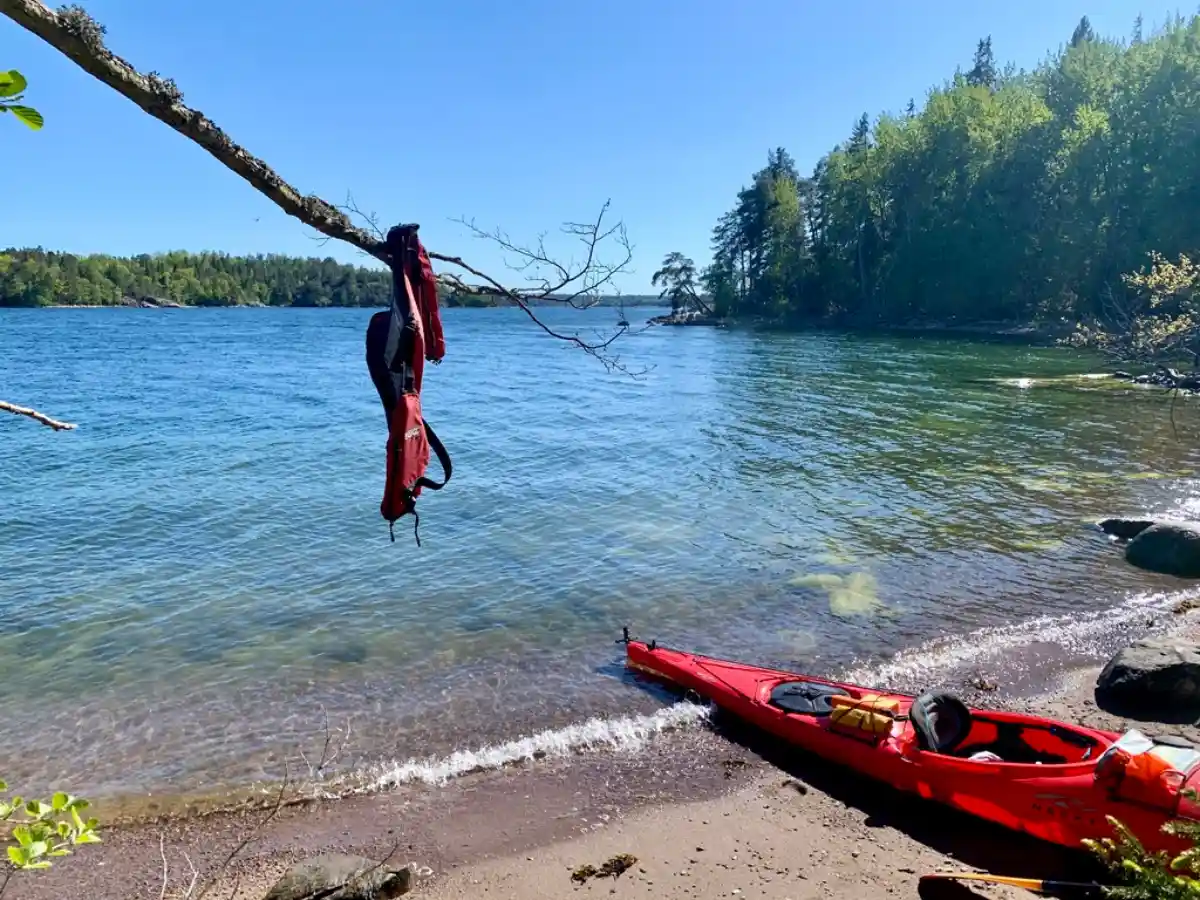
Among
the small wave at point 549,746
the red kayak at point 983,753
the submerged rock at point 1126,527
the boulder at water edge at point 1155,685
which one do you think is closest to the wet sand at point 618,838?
the small wave at point 549,746

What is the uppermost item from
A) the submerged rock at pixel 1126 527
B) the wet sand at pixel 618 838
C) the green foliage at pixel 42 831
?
the green foliage at pixel 42 831

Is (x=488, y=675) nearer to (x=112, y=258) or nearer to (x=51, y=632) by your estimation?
(x=51, y=632)

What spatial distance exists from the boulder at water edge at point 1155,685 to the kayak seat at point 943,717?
2166 millimetres

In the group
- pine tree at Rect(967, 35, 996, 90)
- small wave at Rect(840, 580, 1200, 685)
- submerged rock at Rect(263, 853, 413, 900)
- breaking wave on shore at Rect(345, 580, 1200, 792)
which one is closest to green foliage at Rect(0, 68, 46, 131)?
submerged rock at Rect(263, 853, 413, 900)

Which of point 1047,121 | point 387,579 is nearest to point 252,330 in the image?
point 1047,121

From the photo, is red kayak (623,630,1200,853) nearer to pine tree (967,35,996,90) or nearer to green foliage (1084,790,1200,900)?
green foliage (1084,790,1200,900)

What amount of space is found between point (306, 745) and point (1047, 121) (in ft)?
193

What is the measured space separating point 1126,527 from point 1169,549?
1.19 meters

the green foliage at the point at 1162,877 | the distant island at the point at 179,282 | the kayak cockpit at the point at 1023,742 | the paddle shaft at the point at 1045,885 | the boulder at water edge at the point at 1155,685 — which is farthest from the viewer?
the distant island at the point at 179,282

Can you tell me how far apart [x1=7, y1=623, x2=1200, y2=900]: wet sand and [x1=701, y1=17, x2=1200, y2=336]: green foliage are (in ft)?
147

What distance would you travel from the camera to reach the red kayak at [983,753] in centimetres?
529

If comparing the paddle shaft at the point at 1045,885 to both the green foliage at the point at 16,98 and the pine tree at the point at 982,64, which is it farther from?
the pine tree at the point at 982,64

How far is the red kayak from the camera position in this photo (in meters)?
5.29

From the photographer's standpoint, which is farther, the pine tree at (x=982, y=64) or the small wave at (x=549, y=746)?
the pine tree at (x=982, y=64)
